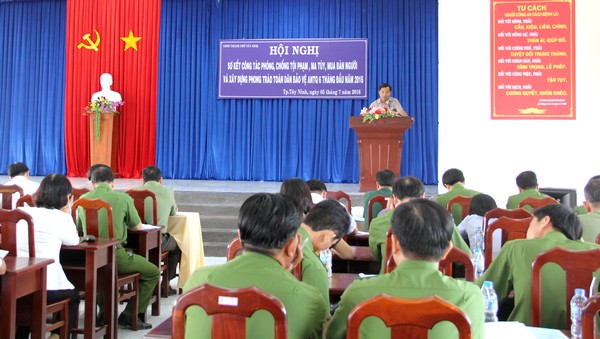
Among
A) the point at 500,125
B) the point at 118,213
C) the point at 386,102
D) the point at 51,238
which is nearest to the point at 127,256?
the point at 118,213

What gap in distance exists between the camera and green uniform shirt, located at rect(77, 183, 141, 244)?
150 inches

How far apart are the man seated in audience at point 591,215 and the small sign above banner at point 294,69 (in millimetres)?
6774

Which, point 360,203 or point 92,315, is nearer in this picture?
point 92,315

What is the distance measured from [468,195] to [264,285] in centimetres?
320

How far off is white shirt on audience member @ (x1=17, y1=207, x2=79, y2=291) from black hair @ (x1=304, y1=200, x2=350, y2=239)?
4.64 ft

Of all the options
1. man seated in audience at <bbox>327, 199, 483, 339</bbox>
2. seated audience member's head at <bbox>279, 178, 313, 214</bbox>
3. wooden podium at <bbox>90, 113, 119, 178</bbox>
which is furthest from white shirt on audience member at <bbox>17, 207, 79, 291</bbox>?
wooden podium at <bbox>90, 113, 119, 178</bbox>

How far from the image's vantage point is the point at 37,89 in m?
11.1

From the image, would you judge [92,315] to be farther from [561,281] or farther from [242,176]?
[242,176]

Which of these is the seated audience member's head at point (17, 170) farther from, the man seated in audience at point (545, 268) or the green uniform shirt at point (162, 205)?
the man seated in audience at point (545, 268)

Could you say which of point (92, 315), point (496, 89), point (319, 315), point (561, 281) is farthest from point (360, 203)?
point (319, 315)

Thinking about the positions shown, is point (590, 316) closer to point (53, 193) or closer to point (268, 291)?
point (268, 291)

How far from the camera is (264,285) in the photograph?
62.4 inches

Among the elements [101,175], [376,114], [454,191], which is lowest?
[454,191]

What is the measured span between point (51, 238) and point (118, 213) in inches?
31.6
